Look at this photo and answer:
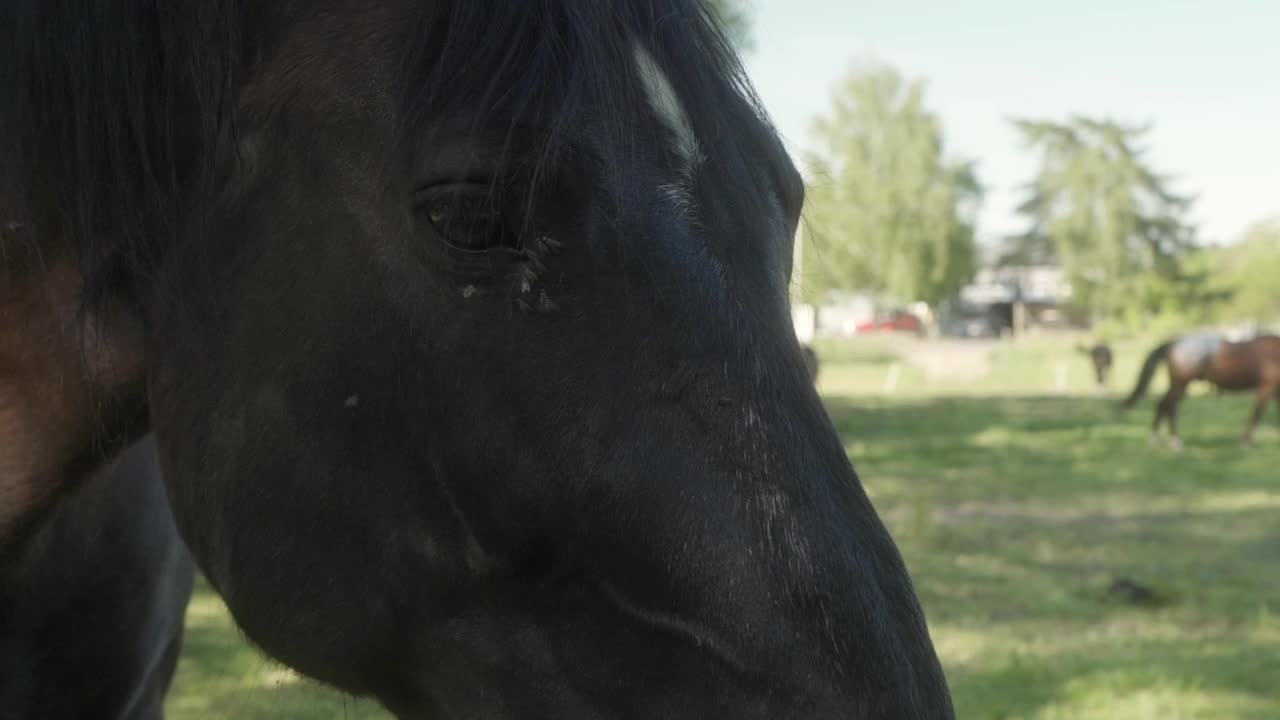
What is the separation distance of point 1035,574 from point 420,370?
724 centimetres

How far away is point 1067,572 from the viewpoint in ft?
25.7

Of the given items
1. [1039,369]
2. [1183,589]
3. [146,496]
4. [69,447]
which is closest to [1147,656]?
[1183,589]

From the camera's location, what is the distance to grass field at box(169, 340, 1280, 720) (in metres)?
5.01

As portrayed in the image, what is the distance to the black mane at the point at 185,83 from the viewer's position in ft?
4.10

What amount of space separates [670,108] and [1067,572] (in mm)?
7391

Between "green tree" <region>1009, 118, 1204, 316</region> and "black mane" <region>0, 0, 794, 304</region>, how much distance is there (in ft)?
173

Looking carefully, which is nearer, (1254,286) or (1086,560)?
(1086,560)

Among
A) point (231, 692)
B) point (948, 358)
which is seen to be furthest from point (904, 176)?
point (231, 692)

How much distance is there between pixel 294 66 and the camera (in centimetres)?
133

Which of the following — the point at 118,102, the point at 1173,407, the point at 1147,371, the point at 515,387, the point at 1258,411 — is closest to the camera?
the point at 515,387

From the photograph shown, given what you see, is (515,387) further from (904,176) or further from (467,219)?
(904,176)

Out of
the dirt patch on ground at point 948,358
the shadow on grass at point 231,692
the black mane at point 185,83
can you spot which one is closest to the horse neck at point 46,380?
the black mane at point 185,83

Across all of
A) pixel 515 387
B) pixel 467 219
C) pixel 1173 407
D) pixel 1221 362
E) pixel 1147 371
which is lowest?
pixel 1173 407

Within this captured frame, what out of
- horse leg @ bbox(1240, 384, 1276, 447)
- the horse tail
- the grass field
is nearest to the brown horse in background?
the horse tail
